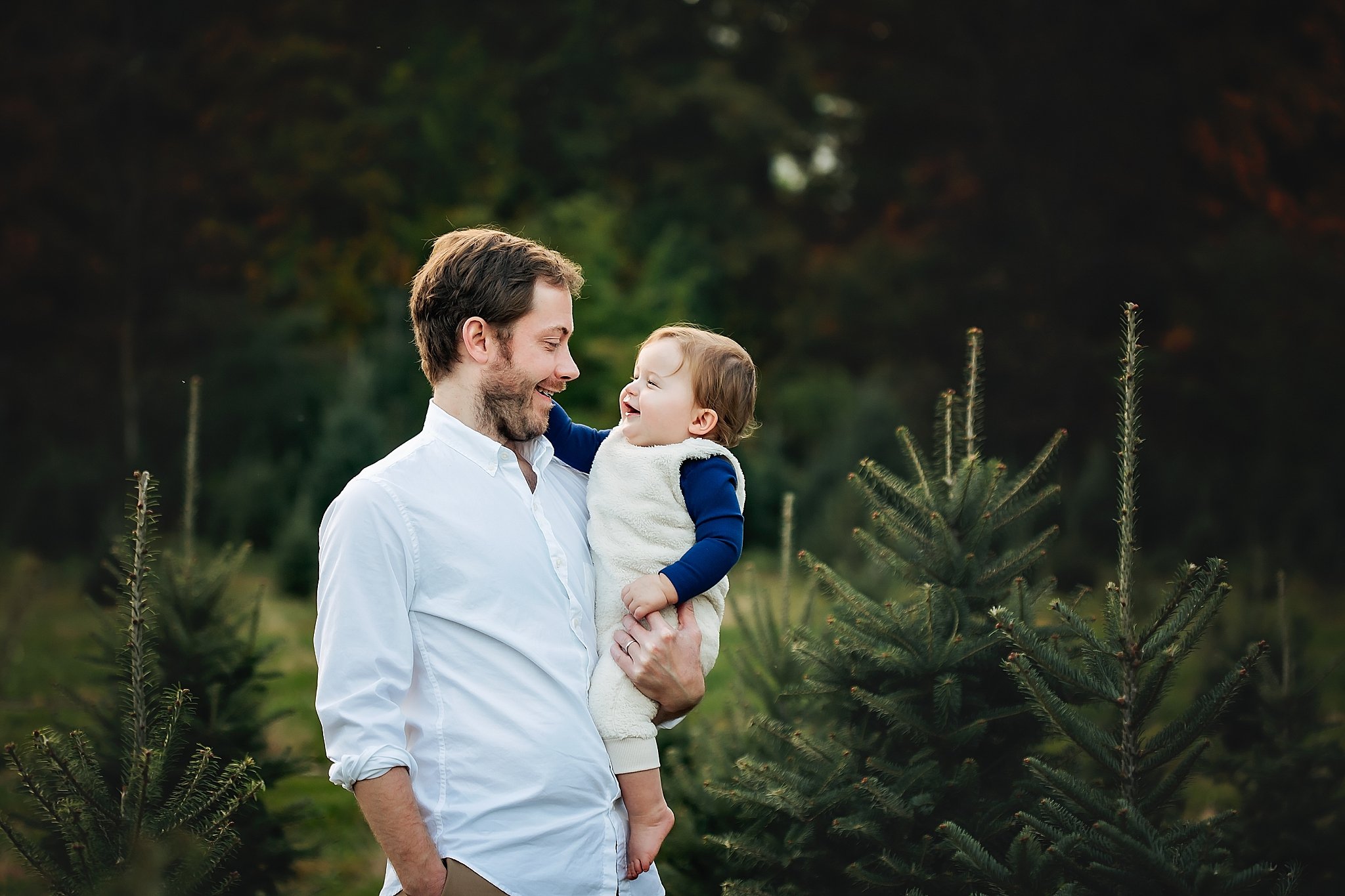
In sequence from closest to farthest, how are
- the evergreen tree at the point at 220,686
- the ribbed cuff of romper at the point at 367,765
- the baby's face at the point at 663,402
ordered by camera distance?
the ribbed cuff of romper at the point at 367,765 < the baby's face at the point at 663,402 < the evergreen tree at the point at 220,686

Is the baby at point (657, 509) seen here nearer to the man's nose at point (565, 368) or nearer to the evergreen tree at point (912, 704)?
the man's nose at point (565, 368)

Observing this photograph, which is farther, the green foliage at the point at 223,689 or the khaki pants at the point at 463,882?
the green foliage at the point at 223,689

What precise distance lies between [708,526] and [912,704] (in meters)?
0.95

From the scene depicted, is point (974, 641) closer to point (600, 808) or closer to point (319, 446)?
point (600, 808)

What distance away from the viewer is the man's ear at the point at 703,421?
3279 millimetres

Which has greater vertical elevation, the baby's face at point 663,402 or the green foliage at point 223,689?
the baby's face at point 663,402

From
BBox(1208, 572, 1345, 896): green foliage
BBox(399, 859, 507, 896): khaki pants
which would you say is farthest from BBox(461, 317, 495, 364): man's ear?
BBox(1208, 572, 1345, 896): green foliage

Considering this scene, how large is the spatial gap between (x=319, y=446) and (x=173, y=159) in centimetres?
711

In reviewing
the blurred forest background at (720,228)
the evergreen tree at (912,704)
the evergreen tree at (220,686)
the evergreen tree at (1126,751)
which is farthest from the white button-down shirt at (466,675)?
the blurred forest background at (720,228)

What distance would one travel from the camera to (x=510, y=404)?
9.76 feet

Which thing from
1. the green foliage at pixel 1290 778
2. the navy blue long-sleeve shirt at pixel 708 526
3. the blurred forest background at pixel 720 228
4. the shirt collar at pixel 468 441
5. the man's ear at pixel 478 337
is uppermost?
the blurred forest background at pixel 720 228

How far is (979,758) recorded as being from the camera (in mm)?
3543

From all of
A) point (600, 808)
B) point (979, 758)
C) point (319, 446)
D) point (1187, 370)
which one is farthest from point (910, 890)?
point (1187, 370)

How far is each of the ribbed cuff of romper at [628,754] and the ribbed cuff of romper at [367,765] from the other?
579 mm
